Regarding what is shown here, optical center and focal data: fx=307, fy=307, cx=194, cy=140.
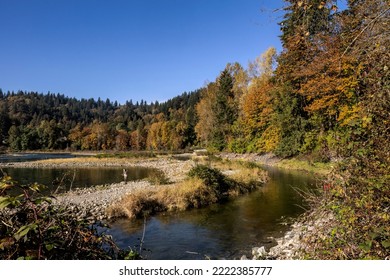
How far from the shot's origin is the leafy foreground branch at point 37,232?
222cm

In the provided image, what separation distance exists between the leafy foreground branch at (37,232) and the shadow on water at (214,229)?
169 inches

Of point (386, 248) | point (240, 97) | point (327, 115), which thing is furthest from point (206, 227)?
point (240, 97)

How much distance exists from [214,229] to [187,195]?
401cm

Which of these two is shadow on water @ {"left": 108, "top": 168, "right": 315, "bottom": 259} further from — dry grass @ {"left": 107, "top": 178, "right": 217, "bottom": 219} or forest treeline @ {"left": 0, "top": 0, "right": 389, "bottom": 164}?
forest treeline @ {"left": 0, "top": 0, "right": 389, "bottom": 164}

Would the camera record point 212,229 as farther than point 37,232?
Yes

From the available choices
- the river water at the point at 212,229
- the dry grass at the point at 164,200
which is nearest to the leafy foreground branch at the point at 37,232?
the river water at the point at 212,229

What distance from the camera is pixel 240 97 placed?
46969 millimetres

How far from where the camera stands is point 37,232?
2.38 m

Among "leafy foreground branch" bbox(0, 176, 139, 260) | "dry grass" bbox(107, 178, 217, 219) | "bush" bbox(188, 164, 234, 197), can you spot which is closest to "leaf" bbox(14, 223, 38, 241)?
"leafy foreground branch" bbox(0, 176, 139, 260)

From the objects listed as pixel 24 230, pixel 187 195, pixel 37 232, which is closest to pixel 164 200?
pixel 187 195

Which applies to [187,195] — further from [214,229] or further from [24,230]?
[24,230]
